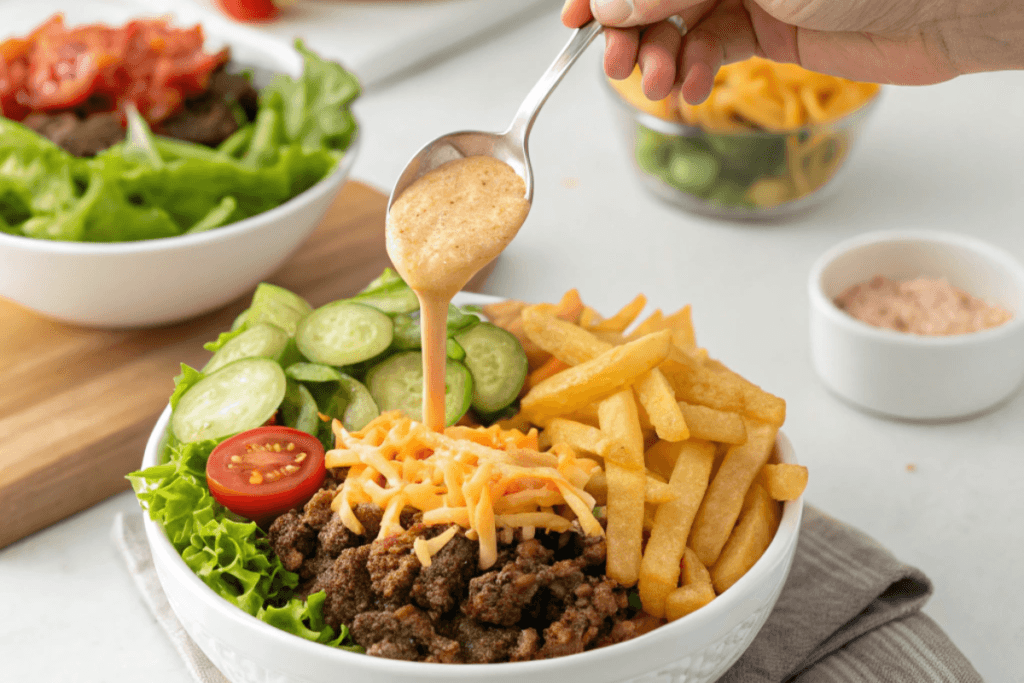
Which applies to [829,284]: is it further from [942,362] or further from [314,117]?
[314,117]

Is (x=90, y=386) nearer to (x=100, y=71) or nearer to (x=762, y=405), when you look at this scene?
(x=100, y=71)

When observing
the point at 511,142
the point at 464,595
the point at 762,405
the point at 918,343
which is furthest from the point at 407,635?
the point at 918,343

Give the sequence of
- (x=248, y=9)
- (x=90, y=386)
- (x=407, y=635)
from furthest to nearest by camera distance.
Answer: (x=248, y=9) < (x=90, y=386) < (x=407, y=635)

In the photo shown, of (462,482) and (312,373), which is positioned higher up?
(462,482)

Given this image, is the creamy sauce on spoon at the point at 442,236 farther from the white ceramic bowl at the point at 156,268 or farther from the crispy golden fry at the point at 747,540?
the white ceramic bowl at the point at 156,268

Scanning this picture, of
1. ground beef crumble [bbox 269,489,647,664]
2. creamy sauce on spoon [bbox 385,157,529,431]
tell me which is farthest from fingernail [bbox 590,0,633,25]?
ground beef crumble [bbox 269,489,647,664]

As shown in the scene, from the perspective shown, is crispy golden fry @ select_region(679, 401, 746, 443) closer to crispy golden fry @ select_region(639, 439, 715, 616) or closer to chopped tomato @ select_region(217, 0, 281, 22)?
crispy golden fry @ select_region(639, 439, 715, 616)
